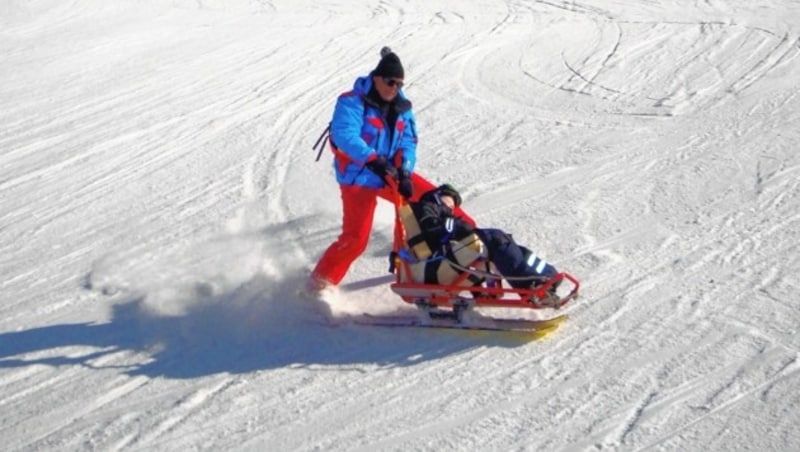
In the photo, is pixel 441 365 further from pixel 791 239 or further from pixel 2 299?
pixel 2 299

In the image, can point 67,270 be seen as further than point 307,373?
Yes

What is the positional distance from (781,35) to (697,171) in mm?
4634

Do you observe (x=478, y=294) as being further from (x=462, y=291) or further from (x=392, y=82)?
(x=392, y=82)

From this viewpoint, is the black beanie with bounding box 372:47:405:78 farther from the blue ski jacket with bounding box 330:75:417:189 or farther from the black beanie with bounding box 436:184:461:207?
the black beanie with bounding box 436:184:461:207

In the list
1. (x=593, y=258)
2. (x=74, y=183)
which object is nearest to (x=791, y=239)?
(x=593, y=258)

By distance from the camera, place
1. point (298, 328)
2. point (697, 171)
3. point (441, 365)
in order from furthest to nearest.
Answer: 1. point (697, 171)
2. point (298, 328)
3. point (441, 365)

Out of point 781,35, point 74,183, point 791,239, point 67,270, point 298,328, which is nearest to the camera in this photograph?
point 298,328

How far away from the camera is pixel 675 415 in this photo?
4840 millimetres

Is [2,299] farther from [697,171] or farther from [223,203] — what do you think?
[697,171]

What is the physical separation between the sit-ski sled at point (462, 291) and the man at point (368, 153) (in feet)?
0.87

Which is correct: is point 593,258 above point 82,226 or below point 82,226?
below

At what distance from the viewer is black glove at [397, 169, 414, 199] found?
610 cm

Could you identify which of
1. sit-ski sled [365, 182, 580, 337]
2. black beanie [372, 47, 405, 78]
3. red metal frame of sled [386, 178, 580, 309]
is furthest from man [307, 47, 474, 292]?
sit-ski sled [365, 182, 580, 337]

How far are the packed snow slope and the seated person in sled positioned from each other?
38 cm
